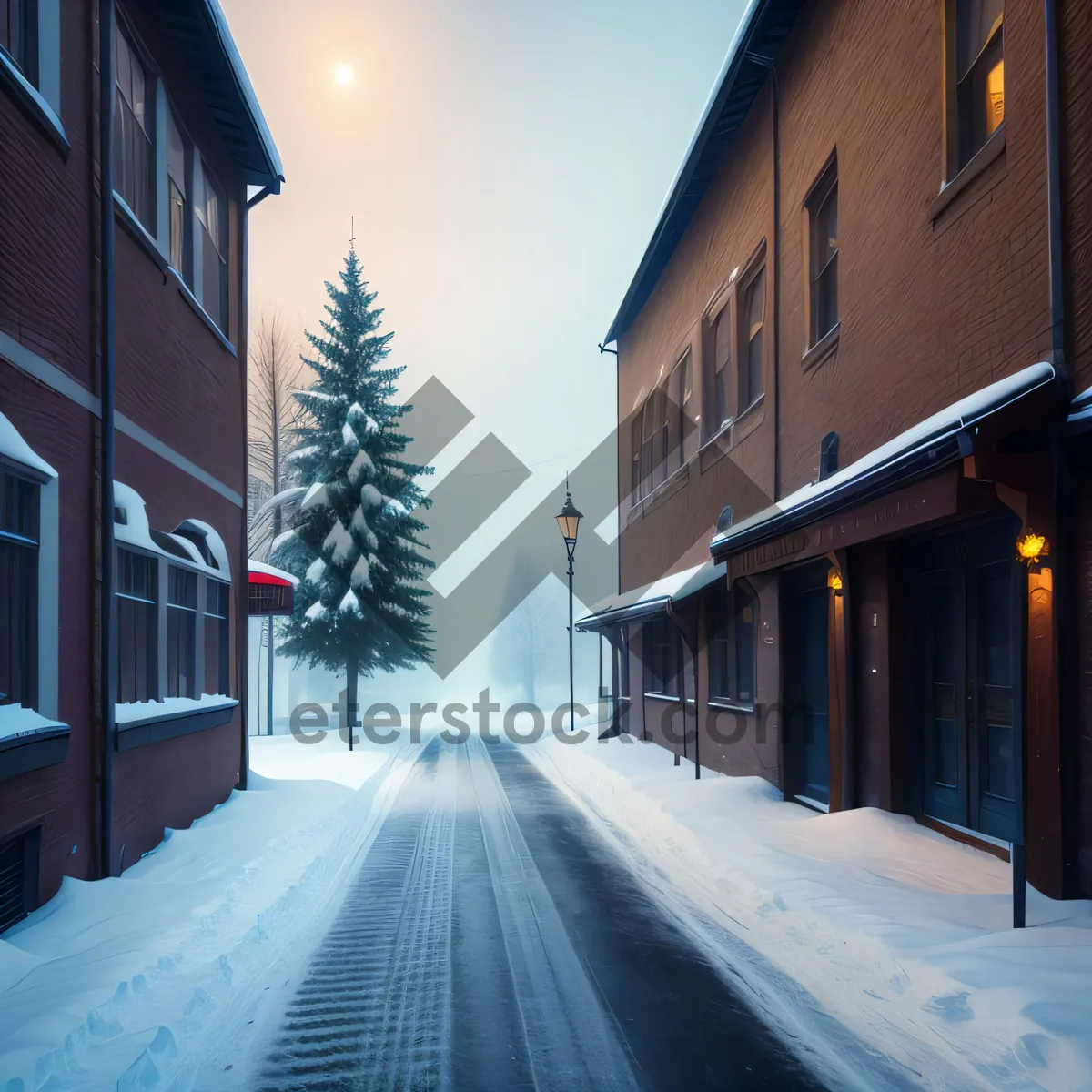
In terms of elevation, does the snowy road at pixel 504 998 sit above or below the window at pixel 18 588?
below

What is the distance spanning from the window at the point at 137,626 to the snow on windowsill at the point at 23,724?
1.86 meters

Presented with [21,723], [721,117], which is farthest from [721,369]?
[21,723]

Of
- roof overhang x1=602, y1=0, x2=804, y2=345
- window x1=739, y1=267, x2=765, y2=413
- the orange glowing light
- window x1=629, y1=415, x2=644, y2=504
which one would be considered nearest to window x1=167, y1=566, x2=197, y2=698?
the orange glowing light

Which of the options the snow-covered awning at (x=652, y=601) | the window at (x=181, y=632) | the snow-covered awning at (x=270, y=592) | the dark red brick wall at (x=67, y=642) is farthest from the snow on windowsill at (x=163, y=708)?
the snow-covered awning at (x=652, y=601)

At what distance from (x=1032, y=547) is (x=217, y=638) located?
28.6 feet

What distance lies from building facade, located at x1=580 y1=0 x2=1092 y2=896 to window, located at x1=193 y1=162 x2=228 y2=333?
6658 millimetres

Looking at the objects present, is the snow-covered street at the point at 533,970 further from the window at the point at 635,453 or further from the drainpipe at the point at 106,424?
the window at the point at 635,453

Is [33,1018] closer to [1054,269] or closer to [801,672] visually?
[1054,269]

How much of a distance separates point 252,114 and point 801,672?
9103 millimetres

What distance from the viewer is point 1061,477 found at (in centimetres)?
560

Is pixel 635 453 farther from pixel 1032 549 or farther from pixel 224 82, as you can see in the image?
pixel 1032 549

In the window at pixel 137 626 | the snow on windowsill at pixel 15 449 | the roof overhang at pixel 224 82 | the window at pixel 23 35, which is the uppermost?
the roof overhang at pixel 224 82

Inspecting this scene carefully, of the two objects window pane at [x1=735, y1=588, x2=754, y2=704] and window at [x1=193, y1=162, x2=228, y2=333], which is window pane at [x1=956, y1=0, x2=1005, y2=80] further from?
window at [x1=193, y1=162, x2=228, y2=333]

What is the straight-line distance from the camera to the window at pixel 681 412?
1655 cm
